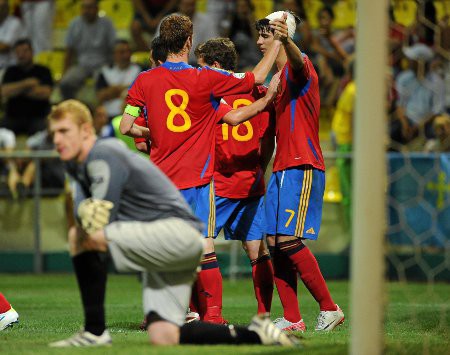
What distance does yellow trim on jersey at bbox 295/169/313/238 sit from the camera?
7309mm

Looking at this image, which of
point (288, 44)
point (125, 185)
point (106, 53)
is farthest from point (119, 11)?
point (125, 185)

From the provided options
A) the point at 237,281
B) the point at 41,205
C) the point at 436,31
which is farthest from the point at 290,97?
the point at 41,205

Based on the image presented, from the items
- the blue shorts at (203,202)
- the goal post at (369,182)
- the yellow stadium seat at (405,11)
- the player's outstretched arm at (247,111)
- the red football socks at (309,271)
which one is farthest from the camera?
the yellow stadium seat at (405,11)

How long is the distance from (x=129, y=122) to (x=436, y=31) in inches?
116

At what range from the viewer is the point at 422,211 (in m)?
11.7

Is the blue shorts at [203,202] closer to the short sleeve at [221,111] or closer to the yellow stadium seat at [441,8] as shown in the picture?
the short sleeve at [221,111]

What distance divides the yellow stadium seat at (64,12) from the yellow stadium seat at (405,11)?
8102 millimetres

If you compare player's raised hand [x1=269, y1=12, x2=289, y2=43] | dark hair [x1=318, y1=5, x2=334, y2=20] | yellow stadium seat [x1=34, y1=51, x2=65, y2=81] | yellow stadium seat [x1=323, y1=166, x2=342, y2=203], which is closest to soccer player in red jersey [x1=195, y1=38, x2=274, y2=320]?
player's raised hand [x1=269, y1=12, x2=289, y2=43]

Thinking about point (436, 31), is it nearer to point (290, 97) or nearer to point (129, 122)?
point (290, 97)

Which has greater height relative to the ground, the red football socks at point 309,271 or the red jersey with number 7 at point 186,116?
the red jersey with number 7 at point 186,116

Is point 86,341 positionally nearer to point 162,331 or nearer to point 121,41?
point 162,331

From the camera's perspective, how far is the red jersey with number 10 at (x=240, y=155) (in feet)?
25.7

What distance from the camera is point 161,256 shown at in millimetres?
5340

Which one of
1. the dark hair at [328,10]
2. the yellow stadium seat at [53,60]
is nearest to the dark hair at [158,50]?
the dark hair at [328,10]
